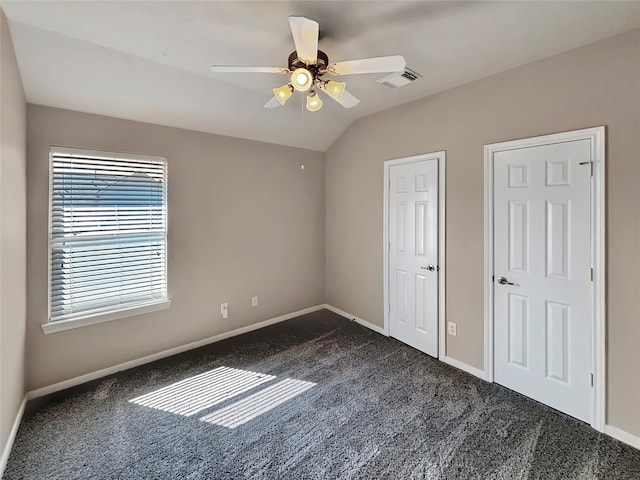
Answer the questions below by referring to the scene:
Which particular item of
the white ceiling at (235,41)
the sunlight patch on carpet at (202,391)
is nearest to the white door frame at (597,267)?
the white ceiling at (235,41)

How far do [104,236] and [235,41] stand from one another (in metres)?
2.02

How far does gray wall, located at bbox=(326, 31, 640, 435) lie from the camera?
6.52 ft

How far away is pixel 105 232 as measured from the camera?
278cm

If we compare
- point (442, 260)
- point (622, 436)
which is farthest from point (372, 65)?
point (622, 436)

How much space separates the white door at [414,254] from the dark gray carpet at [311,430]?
17.7 inches

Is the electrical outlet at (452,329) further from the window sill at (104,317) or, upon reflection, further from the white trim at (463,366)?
the window sill at (104,317)

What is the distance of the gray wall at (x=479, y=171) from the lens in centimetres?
A: 199

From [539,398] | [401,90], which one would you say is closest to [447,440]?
[539,398]

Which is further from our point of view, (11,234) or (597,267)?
(597,267)

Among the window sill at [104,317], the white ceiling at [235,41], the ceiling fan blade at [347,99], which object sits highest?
the white ceiling at [235,41]

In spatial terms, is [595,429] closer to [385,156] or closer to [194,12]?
[385,156]

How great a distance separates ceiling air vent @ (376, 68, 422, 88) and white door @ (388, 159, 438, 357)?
0.81 metres

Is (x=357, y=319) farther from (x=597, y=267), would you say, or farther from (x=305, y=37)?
(x=305, y=37)

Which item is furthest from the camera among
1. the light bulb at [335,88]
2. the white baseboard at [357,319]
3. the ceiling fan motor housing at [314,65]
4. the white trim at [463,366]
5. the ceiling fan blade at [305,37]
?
the white baseboard at [357,319]
